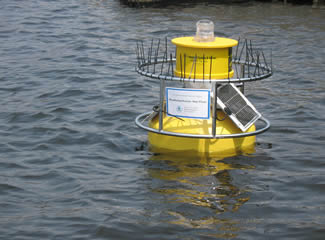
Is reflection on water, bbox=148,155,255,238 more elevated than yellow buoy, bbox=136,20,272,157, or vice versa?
yellow buoy, bbox=136,20,272,157

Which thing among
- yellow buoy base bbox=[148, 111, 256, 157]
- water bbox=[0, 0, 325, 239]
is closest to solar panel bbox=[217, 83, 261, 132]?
yellow buoy base bbox=[148, 111, 256, 157]

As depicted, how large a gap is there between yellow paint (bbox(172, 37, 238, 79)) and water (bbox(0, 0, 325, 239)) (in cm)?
128

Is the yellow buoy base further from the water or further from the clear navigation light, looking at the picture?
the clear navigation light

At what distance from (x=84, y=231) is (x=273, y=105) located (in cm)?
614

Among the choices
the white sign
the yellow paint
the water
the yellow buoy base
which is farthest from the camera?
the yellow buoy base

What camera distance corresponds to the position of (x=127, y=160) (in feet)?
28.8

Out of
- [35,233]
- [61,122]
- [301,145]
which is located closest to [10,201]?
[35,233]

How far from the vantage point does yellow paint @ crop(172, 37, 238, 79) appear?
7.76m

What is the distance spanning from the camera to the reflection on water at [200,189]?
22.2 ft

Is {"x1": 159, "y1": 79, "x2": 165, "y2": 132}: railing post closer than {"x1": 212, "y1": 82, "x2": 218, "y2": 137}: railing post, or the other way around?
{"x1": 212, "y1": 82, "x2": 218, "y2": 137}: railing post

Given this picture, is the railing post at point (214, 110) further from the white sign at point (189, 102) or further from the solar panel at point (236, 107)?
the solar panel at point (236, 107)

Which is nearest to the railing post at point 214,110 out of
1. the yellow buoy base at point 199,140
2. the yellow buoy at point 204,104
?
the yellow buoy at point 204,104

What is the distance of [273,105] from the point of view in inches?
460

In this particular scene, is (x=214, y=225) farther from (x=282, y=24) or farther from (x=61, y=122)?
(x=282, y=24)
